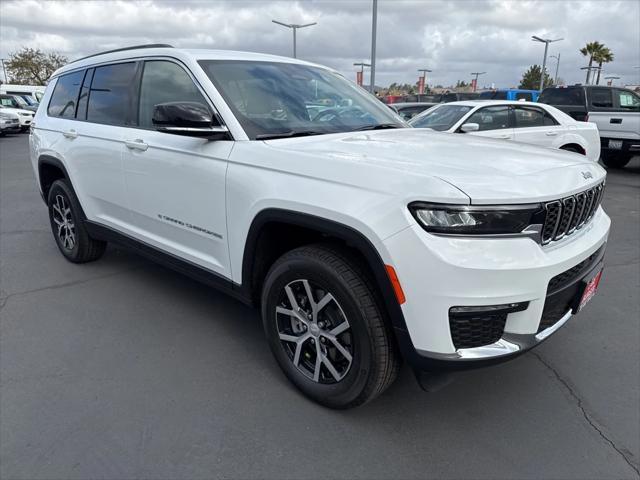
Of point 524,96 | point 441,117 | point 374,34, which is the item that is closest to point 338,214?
point 441,117

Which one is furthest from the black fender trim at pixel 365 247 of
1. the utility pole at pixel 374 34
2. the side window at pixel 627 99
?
the utility pole at pixel 374 34

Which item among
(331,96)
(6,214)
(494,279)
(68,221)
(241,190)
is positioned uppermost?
(331,96)

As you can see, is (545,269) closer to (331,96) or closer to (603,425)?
(603,425)

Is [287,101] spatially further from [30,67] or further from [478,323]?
[30,67]

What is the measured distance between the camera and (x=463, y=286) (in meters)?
2.00

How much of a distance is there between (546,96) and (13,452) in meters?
15.0

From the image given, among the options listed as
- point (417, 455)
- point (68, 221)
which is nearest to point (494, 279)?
point (417, 455)

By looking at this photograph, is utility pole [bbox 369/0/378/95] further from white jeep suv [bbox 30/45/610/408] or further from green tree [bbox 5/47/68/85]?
green tree [bbox 5/47/68/85]

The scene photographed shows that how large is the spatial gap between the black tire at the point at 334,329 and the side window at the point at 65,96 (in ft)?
9.75

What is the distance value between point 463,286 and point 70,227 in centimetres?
401

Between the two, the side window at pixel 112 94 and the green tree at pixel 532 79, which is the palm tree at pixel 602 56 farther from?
the side window at pixel 112 94

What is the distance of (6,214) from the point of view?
7.17 meters

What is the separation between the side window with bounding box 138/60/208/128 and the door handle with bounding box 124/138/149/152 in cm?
13

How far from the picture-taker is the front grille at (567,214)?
2203 millimetres
